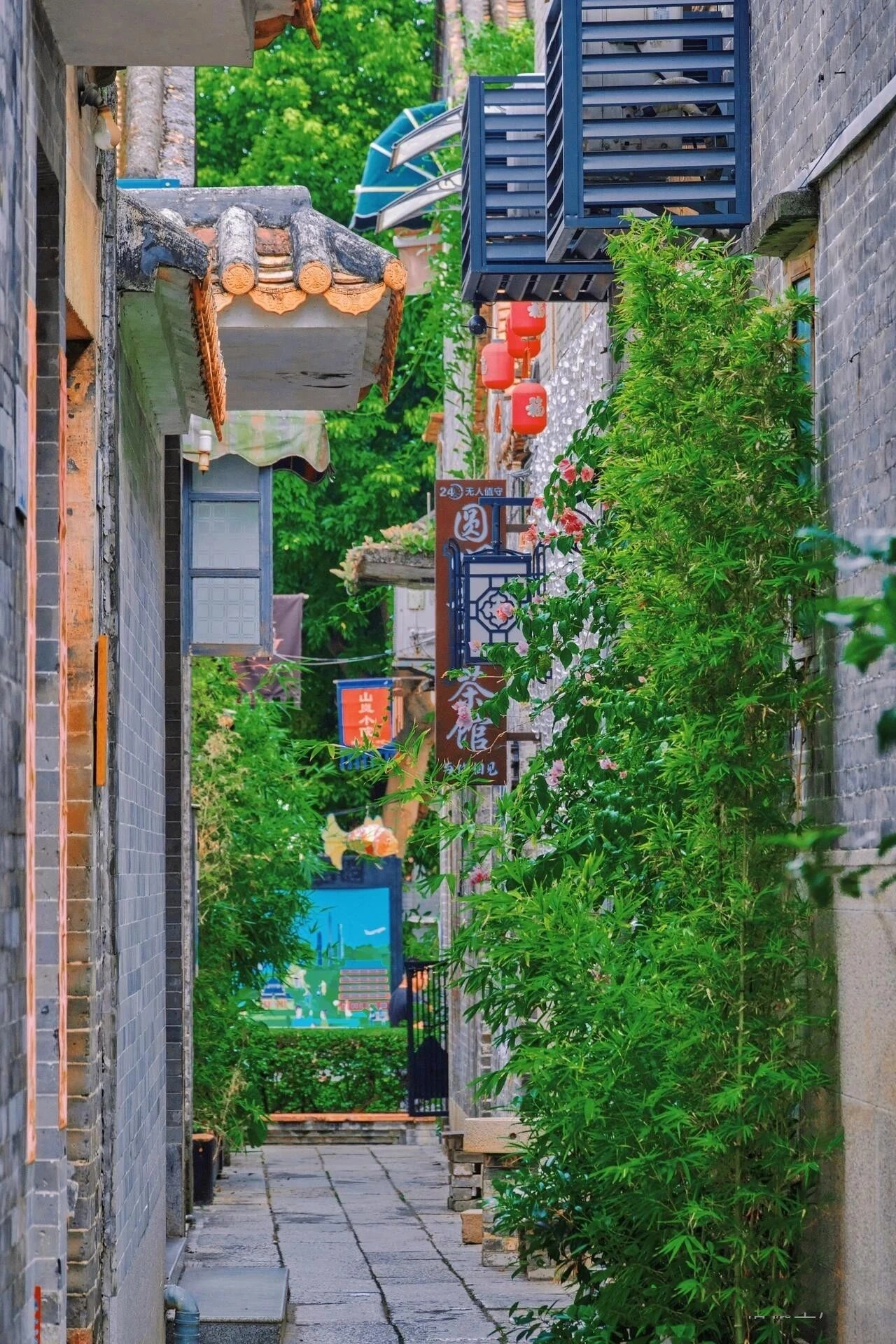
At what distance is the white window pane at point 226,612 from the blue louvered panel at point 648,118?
5.65 metres

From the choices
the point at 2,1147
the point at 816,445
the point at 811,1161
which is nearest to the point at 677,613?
the point at 816,445

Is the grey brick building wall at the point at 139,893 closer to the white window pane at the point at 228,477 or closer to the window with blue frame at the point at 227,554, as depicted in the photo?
the window with blue frame at the point at 227,554

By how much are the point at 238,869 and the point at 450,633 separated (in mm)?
6100

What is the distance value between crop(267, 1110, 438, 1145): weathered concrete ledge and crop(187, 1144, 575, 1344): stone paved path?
7.27ft

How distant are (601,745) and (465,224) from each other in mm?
4092

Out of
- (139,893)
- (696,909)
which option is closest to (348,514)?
(139,893)

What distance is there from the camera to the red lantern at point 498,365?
49.4 ft

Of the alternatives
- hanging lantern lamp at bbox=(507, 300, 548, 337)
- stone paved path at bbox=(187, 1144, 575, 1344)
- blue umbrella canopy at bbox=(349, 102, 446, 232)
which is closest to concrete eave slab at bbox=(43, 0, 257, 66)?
stone paved path at bbox=(187, 1144, 575, 1344)

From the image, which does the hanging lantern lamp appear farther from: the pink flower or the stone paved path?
the stone paved path

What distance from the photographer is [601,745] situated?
741 cm

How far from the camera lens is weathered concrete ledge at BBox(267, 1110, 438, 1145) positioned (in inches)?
877

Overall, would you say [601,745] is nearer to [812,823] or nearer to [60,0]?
[812,823]

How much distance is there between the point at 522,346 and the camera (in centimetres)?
1488

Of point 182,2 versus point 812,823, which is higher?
point 182,2
